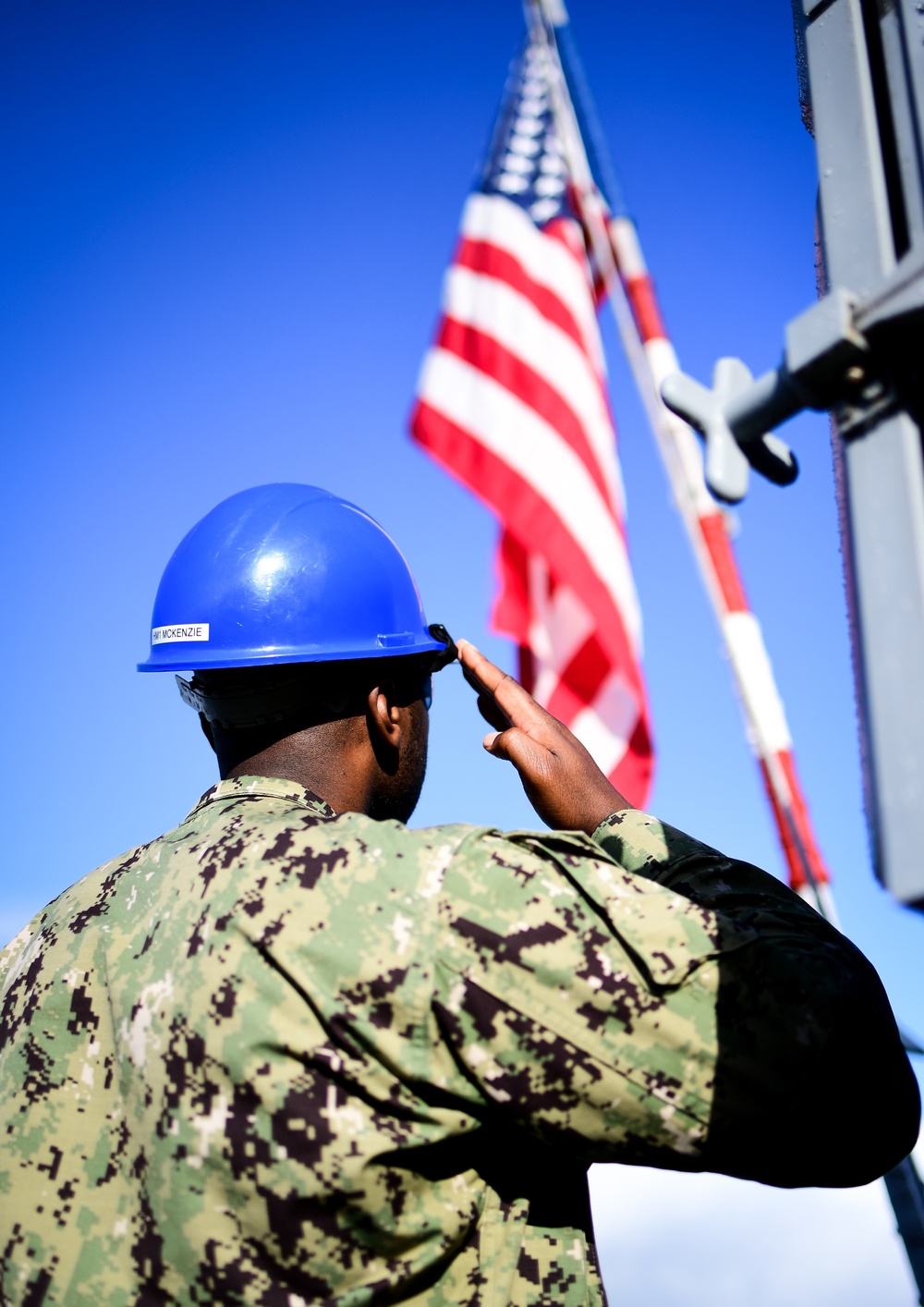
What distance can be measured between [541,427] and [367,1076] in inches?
244

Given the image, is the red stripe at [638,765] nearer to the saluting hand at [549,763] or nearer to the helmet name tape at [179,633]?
the saluting hand at [549,763]

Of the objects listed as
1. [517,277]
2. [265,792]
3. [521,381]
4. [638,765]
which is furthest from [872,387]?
[517,277]

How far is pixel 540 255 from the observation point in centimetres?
796

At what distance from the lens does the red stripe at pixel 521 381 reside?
7449 millimetres

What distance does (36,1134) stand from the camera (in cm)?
196

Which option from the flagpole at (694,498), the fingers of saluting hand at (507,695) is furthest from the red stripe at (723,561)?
the fingers of saluting hand at (507,695)

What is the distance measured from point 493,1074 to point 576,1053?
0.45 ft

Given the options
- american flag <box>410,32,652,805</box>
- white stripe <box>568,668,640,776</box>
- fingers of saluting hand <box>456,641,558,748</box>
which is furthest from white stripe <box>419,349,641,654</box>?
fingers of saluting hand <box>456,641,558,748</box>

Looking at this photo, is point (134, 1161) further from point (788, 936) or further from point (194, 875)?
point (788, 936)

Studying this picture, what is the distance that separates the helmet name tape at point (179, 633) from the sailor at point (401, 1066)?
0.63 m

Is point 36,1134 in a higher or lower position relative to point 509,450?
lower

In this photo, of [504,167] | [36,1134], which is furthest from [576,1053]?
[504,167]

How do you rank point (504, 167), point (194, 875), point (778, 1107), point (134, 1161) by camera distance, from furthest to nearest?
point (504, 167), point (194, 875), point (134, 1161), point (778, 1107)

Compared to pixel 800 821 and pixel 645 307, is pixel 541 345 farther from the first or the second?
pixel 800 821
